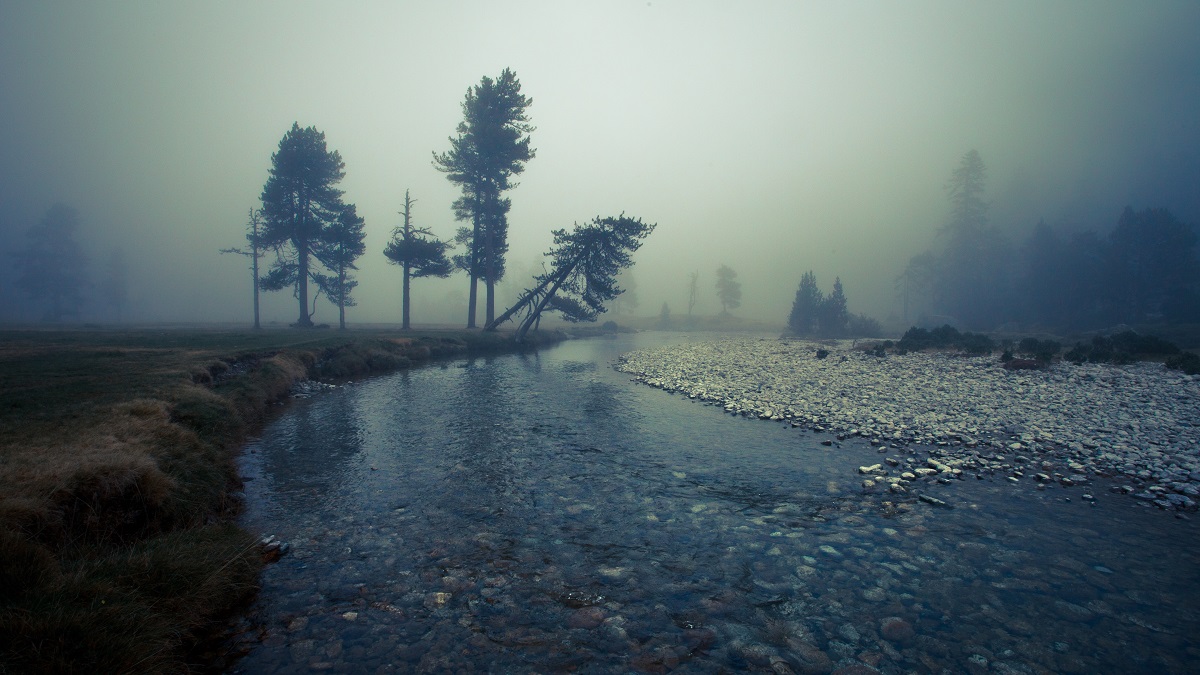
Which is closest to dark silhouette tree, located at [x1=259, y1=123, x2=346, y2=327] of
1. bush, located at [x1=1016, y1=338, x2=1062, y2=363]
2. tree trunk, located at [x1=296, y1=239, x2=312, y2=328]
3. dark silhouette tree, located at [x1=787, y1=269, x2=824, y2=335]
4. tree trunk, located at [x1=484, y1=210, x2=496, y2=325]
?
tree trunk, located at [x1=296, y1=239, x2=312, y2=328]

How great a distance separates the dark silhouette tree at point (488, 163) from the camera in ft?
151

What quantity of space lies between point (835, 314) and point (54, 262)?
402 feet

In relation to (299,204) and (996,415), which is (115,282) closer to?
(299,204)

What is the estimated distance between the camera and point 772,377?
2353cm

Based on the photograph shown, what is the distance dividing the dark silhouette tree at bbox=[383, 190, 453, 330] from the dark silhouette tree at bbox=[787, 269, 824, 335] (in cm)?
5665

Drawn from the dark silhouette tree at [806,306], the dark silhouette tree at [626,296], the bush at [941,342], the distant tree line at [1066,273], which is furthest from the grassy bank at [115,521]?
the dark silhouette tree at [626,296]

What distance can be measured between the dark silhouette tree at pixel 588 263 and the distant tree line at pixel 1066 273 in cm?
6006

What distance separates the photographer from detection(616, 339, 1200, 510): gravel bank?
971 cm

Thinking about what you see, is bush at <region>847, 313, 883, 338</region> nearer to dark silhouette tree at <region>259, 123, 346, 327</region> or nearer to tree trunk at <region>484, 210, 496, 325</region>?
tree trunk at <region>484, 210, 496, 325</region>

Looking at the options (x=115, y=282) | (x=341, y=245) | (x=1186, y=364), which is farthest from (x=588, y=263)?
(x=115, y=282)

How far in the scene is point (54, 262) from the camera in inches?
2781

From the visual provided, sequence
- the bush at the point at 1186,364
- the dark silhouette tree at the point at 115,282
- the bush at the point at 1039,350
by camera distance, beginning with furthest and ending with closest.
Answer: the dark silhouette tree at the point at 115,282
the bush at the point at 1039,350
the bush at the point at 1186,364

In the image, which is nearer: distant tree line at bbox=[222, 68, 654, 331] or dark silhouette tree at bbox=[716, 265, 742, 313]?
distant tree line at bbox=[222, 68, 654, 331]

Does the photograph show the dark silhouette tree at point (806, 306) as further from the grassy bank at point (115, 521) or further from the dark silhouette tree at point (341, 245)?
the grassy bank at point (115, 521)
